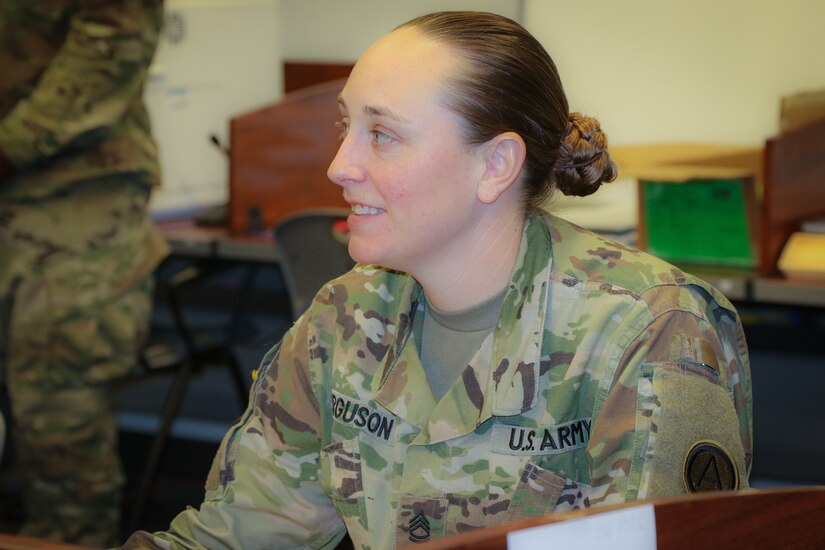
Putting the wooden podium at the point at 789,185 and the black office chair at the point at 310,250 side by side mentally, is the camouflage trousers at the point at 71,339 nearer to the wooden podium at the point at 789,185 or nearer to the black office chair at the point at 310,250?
the black office chair at the point at 310,250

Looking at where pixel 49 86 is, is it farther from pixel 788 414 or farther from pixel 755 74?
pixel 788 414

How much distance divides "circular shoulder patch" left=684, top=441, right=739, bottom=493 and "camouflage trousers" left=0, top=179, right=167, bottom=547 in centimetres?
172

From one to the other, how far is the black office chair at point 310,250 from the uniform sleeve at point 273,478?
3.73 feet

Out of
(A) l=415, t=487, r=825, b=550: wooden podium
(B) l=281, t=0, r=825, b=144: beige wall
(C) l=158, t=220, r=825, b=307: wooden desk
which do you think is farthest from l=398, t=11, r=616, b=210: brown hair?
(B) l=281, t=0, r=825, b=144: beige wall

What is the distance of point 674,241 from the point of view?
238 cm

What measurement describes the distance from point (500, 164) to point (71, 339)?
1569 millimetres

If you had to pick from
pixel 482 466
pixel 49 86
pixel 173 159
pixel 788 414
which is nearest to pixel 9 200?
pixel 49 86

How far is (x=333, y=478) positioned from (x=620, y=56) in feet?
5.92

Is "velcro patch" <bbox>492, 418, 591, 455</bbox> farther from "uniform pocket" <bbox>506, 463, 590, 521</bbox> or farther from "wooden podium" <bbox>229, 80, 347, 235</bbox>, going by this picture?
"wooden podium" <bbox>229, 80, 347, 235</bbox>

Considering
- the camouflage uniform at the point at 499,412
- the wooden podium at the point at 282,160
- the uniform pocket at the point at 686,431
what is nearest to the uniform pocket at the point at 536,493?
the camouflage uniform at the point at 499,412

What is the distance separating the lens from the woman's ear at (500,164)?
3.76 ft

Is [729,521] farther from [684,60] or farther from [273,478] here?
[684,60]

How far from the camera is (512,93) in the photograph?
114 centimetres

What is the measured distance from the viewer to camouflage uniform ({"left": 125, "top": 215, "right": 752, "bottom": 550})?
1044 millimetres
